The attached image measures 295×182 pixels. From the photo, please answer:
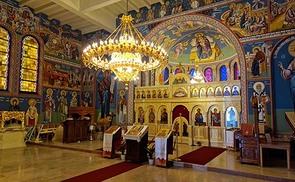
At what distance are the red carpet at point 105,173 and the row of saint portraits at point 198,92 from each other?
4.87m

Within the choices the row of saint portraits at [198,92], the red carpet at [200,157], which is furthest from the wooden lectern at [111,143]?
the row of saint portraits at [198,92]

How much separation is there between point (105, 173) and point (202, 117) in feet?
18.7

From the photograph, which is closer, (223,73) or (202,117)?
(202,117)

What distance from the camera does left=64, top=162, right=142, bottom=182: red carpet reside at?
4.72m

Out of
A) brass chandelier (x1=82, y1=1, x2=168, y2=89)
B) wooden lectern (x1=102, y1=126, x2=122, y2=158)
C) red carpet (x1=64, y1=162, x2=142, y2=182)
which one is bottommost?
red carpet (x1=64, y1=162, x2=142, y2=182)

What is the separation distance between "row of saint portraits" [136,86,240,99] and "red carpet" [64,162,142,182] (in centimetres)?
487

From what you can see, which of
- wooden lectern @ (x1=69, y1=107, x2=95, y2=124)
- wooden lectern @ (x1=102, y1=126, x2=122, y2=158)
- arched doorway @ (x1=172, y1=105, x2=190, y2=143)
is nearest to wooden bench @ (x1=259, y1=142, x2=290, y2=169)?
arched doorway @ (x1=172, y1=105, x2=190, y2=143)

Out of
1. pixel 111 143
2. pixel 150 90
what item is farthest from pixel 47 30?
pixel 111 143

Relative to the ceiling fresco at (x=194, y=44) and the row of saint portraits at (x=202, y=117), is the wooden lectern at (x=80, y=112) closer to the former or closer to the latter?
the row of saint portraits at (x=202, y=117)

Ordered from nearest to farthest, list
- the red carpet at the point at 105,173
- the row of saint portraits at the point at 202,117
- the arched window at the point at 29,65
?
the red carpet at the point at 105,173 → the row of saint portraits at the point at 202,117 → the arched window at the point at 29,65

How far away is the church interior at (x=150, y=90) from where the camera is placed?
5875mm

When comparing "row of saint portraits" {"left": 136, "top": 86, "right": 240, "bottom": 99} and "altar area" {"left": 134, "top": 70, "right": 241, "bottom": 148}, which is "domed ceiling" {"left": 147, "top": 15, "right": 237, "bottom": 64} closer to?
"altar area" {"left": 134, "top": 70, "right": 241, "bottom": 148}

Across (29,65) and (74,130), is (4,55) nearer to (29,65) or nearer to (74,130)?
(29,65)

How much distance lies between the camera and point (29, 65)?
10.2m
